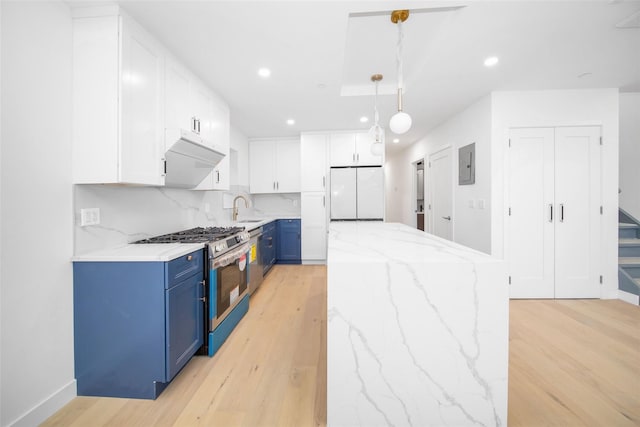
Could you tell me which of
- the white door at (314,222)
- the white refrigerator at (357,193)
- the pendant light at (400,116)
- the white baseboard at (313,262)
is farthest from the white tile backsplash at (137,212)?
the pendant light at (400,116)

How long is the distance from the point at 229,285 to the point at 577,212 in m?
4.00

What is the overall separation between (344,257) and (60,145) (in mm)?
1806

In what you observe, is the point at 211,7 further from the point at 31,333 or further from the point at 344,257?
the point at 31,333

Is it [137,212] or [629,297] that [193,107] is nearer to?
[137,212]

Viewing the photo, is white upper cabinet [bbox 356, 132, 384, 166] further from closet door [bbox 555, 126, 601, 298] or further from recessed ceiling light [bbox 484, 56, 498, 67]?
closet door [bbox 555, 126, 601, 298]

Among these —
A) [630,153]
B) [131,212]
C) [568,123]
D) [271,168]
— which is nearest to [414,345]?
[131,212]

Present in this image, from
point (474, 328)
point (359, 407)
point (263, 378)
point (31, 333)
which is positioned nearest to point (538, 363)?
point (474, 328)

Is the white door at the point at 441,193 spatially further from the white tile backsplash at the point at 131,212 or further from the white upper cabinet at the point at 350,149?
the white tile backsplash at the point at 131,212

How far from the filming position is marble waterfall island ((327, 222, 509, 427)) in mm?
1188

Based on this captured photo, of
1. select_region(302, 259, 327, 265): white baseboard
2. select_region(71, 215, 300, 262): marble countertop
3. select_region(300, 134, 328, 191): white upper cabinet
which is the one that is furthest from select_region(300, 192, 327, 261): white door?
select_region(71, 215, 300, 262): marble countertop

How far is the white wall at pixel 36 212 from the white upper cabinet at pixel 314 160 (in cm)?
337

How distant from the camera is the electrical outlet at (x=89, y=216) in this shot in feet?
5.48

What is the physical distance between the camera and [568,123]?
3.08m

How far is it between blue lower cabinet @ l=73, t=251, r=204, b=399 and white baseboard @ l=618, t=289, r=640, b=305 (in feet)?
15.4
